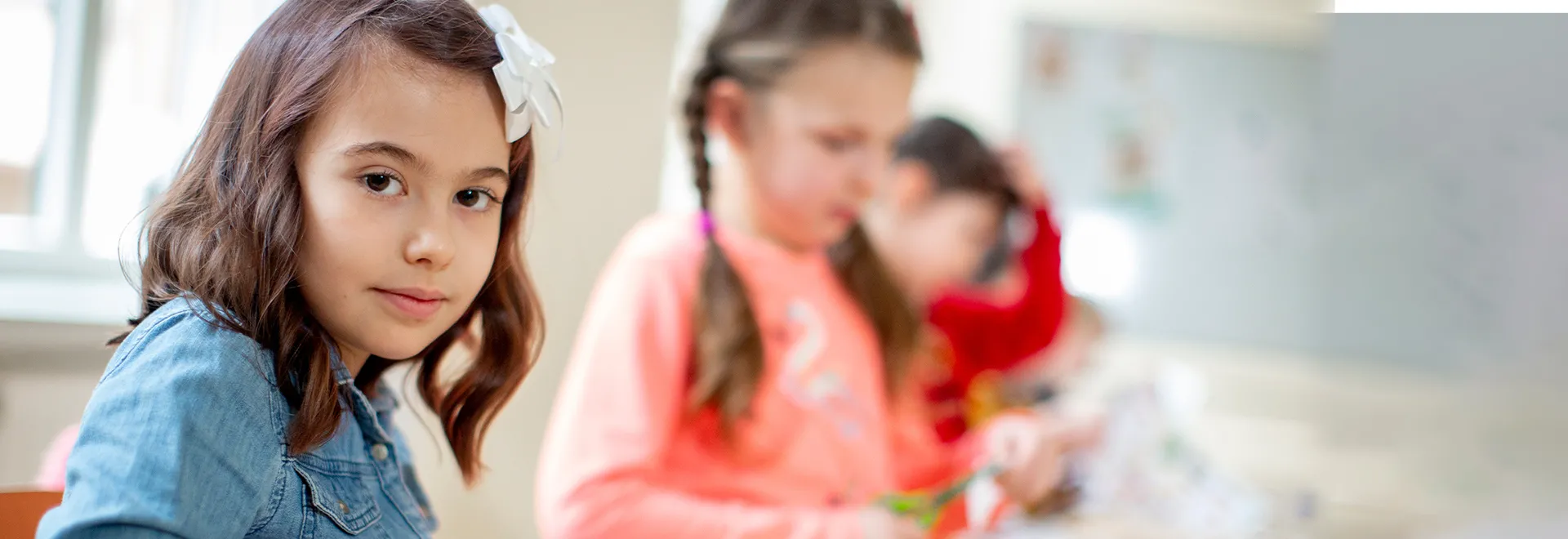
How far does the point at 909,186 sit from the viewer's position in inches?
46.9

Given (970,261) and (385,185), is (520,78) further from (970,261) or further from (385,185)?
(970,261)

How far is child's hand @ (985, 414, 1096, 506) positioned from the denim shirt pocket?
608 millimetres

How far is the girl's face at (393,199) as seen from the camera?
429mm

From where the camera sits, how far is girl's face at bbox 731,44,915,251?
840 millimetres

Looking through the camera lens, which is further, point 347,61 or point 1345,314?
point 1345,314

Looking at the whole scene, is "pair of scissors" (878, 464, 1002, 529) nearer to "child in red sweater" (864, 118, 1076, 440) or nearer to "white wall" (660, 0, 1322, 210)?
"child in red sweater" (864, 118, 1076, 440)

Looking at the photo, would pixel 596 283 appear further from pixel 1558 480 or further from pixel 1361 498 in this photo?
pixel 1558 480

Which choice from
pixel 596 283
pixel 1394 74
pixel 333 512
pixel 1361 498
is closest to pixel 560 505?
pixel 596 283

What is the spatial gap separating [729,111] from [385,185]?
43 centimetres

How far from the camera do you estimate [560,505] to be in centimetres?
73

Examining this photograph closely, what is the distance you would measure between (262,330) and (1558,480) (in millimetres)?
1503

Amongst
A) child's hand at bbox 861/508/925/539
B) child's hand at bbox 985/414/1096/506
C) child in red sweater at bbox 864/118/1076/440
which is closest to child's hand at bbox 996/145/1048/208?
child in red sweater at bbox 864/118/1076/440

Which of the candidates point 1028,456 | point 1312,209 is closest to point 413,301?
point 1028,456

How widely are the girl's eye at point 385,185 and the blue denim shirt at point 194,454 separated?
0.08m
